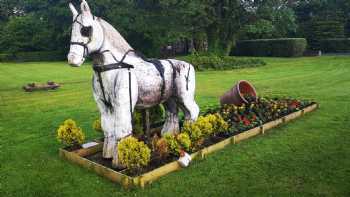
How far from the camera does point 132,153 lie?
6.07m

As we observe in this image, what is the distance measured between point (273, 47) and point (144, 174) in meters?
34.7

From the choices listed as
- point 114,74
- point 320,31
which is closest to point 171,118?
point 114,74

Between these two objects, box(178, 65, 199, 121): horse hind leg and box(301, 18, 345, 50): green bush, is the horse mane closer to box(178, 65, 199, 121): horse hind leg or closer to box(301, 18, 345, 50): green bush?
box(178, 65, 199, 121): horse hind leg

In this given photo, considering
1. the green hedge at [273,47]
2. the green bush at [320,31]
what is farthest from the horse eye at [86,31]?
the green bush at [320,31]

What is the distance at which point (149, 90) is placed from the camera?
7.08 m

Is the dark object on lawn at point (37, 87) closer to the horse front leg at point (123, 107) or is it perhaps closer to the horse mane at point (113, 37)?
the horse mane at point (113, 37)

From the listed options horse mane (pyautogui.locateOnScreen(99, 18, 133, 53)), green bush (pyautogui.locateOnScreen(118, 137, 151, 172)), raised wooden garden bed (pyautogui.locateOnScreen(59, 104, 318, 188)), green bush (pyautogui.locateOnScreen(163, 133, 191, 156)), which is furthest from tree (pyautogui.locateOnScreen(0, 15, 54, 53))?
green bush (pyautogui.locateOnScreen(118, 137, 151, 172))

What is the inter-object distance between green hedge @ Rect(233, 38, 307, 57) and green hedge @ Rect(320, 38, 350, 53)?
4.33 m

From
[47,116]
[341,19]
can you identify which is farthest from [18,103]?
[341,19]

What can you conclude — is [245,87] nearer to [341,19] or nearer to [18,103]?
[18,103]

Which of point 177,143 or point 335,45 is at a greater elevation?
point 335,45

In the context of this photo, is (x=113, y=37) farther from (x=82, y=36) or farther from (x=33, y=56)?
(x=33, y=56)

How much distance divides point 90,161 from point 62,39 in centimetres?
4319

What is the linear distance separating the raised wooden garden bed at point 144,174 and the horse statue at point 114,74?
0.37 metres
